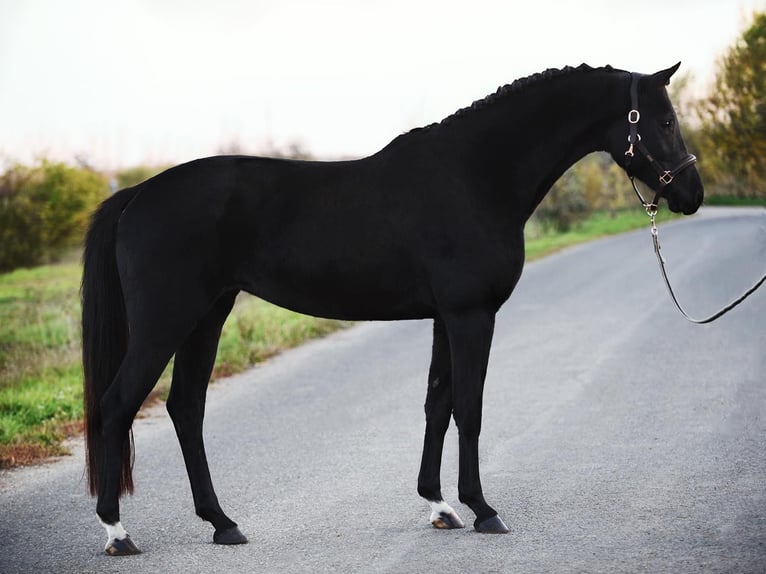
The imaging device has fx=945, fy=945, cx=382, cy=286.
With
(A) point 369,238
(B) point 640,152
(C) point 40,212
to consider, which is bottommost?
(C) point 40,212

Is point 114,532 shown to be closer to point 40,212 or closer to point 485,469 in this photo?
point 485,469

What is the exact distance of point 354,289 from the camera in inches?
192

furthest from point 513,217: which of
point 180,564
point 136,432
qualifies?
point 136,432

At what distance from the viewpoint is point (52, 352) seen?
10.9 m

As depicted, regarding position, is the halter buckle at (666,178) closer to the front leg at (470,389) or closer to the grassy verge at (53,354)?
the front leg at (470,389)

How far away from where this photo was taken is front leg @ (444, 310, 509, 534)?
477cm

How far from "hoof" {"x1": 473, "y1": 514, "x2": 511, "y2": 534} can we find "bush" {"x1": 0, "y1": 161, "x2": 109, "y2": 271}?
Result: 61.1ft

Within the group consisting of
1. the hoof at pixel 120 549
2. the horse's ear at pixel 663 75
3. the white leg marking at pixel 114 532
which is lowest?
the hoof at pixel 120 549

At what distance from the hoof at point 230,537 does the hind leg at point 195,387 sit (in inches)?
11.4

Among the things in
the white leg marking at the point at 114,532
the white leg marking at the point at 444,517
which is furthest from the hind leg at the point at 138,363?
the white leg marking at the point at 444,517

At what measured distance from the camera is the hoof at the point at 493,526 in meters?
4.83

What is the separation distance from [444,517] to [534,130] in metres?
2.11

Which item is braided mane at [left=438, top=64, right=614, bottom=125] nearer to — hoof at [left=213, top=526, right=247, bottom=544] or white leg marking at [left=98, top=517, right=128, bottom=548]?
hoof at [left=213, top=526, right=247, bottom=544]

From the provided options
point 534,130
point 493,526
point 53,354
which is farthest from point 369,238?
point 53,354
